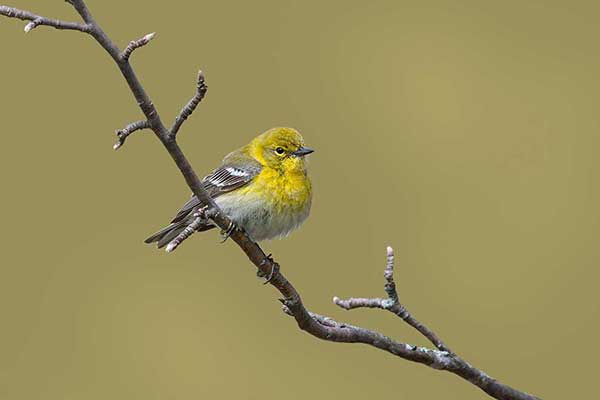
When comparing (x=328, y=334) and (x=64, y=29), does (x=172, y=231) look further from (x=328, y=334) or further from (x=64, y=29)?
(x=64, y=29)

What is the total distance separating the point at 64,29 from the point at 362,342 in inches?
76.9

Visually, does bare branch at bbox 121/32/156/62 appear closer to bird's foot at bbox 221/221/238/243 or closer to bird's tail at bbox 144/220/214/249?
bird's foot at bbox 221/221/238/243

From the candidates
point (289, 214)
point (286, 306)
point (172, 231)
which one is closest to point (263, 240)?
point (289, 214)

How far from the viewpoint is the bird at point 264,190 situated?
4.69 m

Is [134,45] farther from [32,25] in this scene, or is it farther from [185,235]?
[185,235]

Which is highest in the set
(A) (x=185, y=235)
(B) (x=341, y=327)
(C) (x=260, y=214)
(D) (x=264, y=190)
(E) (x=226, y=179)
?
(E) (x=226, y=179)

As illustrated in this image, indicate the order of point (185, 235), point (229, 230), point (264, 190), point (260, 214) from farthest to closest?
point (264, 190), point (260, 214), point (229, 230), point (185, 235)

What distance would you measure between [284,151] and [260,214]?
563 mm

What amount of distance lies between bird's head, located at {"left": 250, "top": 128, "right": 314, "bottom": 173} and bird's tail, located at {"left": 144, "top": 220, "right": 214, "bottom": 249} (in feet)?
2.15

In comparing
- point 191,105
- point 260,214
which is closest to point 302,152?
point 260,214

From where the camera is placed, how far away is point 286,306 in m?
3.57

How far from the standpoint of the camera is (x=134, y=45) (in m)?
2.53

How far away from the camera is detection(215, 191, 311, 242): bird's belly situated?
4.66m

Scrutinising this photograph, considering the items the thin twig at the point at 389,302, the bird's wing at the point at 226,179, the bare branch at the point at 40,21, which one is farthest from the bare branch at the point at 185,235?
the bird's wing at the point at 226,179
